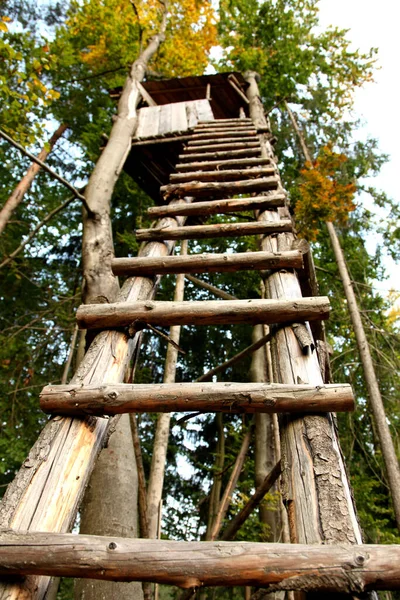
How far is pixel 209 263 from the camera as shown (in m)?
2.48

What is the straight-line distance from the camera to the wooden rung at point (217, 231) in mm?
2918

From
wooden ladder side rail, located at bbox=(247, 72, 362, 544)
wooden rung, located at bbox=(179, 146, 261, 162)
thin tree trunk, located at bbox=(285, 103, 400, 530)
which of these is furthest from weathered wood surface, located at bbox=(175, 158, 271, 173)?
thin tree trunk, located at bbox=(285, 103, 400, 530)

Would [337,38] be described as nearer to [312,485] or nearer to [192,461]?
[192,461]

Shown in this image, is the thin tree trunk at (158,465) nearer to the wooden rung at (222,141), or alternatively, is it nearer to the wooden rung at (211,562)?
the wooden rung at (222,141)

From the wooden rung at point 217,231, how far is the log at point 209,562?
2108mm

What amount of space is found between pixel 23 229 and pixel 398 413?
900 centimetres

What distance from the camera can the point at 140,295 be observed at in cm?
241

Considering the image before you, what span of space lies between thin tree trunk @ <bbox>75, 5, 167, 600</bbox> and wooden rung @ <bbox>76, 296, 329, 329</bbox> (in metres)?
0.51

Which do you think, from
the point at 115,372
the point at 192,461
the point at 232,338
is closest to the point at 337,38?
the point at 232,338

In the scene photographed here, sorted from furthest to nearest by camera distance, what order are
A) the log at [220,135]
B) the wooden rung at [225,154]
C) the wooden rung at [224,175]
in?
the log at [220,135]
the wooden rung at [225,154]
the wooden rung at [224,175]

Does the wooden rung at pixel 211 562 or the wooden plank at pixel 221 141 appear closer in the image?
the wooden rung at pixel 211 562

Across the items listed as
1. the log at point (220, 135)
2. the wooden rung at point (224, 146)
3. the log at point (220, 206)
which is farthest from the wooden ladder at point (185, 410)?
the log at point (220, 135)

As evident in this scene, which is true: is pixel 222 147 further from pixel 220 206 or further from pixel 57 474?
pixel 57 474

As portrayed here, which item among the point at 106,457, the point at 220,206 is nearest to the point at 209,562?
the point at 106,457
